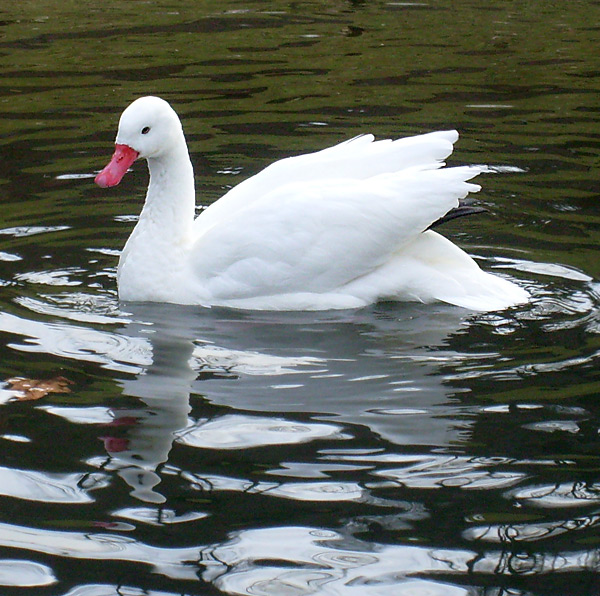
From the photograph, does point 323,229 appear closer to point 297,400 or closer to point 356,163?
point 356,163

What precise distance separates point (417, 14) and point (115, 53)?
168 inches

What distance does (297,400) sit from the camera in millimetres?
5430

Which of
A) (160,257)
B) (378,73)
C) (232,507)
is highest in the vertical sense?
(378,73)

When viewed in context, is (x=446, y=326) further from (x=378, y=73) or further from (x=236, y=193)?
(x=378, y=73)

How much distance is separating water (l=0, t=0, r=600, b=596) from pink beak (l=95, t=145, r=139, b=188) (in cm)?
71

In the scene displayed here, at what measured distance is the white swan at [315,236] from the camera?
6.59 meters

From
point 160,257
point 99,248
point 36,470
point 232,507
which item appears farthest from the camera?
point 99,248

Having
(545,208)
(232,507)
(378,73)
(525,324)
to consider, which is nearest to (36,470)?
(232,507)

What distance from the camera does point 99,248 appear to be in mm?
7875

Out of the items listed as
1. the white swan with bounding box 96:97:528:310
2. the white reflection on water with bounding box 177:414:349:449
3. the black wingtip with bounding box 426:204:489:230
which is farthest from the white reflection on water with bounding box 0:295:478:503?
the black wingtip with bounding box 426:204:489:230

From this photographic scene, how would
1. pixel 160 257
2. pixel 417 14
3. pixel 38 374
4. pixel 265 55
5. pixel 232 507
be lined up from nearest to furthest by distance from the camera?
pixel 232 507
pixel 38 374
pixel 160 257
pixel 265 55
pixel 417 14

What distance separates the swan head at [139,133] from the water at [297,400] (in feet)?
2.51

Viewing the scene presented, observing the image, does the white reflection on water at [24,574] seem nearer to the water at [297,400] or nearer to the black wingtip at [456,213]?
the water at [297,400]

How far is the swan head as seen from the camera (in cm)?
674
